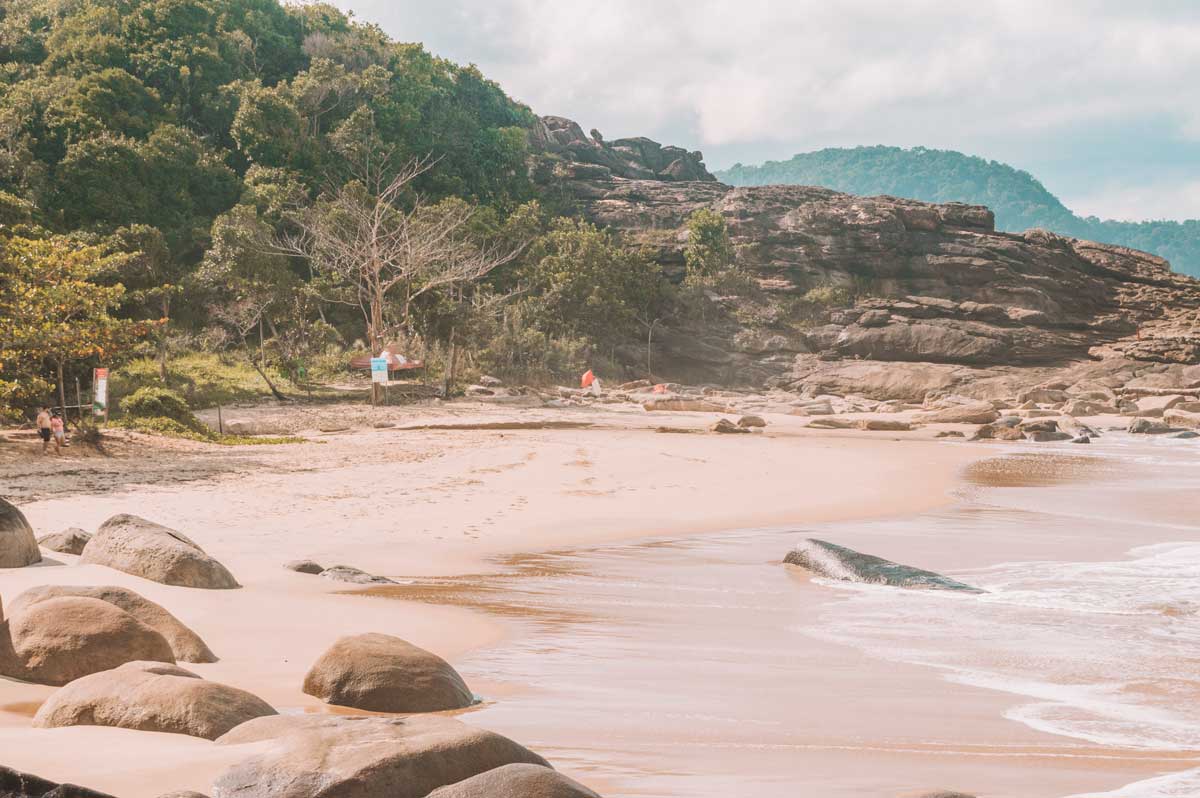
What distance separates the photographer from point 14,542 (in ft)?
22.2

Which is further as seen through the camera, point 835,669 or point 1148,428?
point 1148,428

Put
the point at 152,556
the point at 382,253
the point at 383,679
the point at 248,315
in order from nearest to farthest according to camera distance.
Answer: the point at 383,679
the point at 152,556
the point at 248,315
the point at 382,253

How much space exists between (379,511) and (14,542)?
478 cm

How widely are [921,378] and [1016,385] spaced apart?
416cm

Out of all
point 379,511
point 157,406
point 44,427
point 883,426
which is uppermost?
point 157,406

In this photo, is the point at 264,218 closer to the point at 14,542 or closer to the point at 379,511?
the point at 379,511

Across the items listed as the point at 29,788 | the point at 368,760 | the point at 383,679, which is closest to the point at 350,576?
the point at 383,679

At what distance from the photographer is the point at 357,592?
7.27 metres

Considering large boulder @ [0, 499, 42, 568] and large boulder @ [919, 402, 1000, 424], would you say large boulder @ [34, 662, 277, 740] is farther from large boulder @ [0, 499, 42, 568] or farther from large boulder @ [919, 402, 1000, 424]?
large boulder @ [919, 402, 1000, 424]

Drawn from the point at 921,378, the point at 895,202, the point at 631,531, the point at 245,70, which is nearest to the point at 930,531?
the point at 631,531

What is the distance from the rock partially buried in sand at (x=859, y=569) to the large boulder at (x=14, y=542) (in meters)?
6.06

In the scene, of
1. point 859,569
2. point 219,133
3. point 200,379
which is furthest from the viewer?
point 219,133

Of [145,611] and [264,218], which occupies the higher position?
[264,218]

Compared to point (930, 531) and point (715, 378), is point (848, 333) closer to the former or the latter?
point (715, 378)
